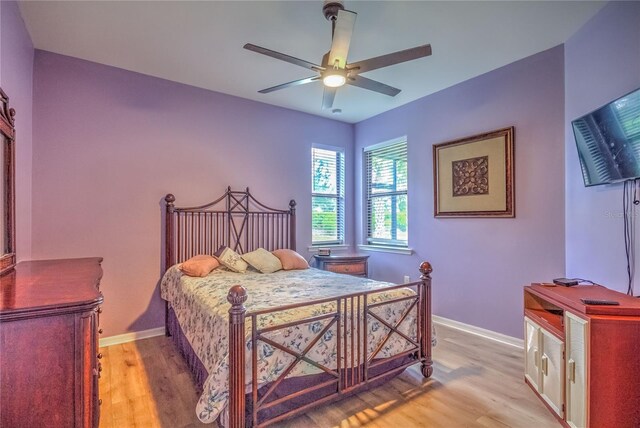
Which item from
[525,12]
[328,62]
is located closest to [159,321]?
[328,62]

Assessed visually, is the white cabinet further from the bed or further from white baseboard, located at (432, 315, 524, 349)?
white baseboard, located at (432, 315, 524, 349)

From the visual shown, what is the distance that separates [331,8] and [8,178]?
2355mm

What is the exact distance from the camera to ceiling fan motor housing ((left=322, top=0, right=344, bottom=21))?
83.1 inches

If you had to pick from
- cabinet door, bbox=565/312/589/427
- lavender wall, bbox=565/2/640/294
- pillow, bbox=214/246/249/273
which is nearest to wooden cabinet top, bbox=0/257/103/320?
pillow, bbox=214/246/249/273

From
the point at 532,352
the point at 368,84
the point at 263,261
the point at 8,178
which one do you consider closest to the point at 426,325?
the point at 532,352

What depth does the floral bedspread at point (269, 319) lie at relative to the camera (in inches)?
67.7

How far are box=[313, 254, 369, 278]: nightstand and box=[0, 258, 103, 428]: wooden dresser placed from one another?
3.02 metres

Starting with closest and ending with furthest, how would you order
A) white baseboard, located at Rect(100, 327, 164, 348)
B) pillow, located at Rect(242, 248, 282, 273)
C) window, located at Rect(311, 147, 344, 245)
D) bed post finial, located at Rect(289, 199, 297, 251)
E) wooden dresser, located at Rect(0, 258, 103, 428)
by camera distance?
1. wooden dresser, located at Rect(0, 258, 103, 428)
2. white baseboard, located at Rect(100, 327, 164, 348)
3. pillow, located at Rect(242, 248, 282, 273)
4. bed post finial, located at Rect(289, 199, 297, 251)
5. window, located at Rect(311, 147, 344, 245)

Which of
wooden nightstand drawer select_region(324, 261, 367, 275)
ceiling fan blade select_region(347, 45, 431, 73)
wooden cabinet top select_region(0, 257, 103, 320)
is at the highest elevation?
ceiling fan blade select_region(347, 45, 431, 73)

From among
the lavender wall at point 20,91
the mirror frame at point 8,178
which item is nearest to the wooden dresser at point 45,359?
the mirror frame at point 8,178

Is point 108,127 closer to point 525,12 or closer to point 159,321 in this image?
point 159,321

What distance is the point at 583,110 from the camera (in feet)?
8.22

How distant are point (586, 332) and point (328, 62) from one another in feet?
7.03

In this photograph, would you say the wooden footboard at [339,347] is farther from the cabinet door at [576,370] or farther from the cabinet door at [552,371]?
the cabinet door at [576,370]
